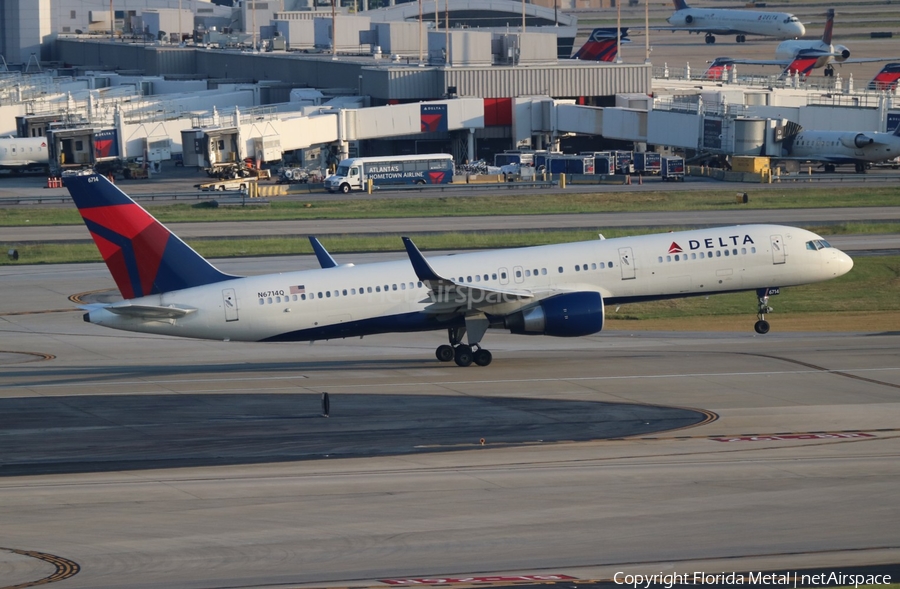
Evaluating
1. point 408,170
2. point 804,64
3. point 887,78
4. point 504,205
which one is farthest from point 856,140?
point 804,64

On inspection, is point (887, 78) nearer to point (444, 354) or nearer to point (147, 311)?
point (444, 354)

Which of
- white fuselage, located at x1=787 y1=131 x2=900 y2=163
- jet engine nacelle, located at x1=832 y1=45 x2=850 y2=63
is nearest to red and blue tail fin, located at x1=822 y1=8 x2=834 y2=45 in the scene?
jet engine nacelle, located at x1=832 y1=45 x2=850 y2=63

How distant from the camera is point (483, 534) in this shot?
87.6 feet

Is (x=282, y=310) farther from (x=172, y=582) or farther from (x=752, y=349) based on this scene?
(x=172, y=582)

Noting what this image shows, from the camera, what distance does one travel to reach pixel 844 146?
115312 mm

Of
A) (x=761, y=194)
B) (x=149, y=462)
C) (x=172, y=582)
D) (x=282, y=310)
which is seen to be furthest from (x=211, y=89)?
(x=172, y=582)

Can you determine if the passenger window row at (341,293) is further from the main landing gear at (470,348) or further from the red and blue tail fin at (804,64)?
the red and blue tail fin at (804,64)

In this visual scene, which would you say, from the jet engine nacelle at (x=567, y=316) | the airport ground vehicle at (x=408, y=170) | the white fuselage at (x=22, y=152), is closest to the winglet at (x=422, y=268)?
the jet engine nacelle at (x=567, y=316)

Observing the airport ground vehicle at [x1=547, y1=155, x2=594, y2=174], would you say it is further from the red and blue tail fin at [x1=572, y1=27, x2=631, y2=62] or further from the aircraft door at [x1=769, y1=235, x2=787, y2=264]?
the aircraft door at [x1=769, y1=235, x2=787, y2=264]

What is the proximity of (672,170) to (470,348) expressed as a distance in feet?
234

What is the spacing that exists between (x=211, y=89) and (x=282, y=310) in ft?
410

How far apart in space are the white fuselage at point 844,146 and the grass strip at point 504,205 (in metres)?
10.5

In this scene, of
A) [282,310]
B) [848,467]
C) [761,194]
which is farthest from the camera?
[761,194]

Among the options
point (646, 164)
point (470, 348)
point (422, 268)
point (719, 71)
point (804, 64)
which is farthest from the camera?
point (804, 64)
